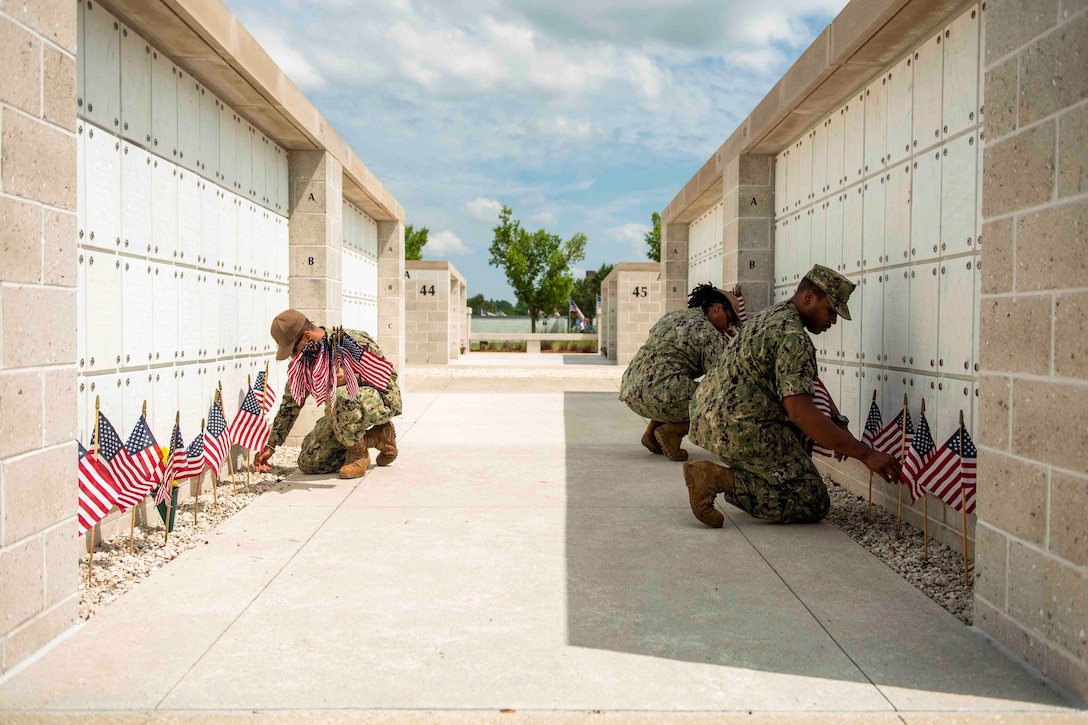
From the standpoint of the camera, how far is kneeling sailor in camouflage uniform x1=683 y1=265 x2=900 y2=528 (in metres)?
4.77

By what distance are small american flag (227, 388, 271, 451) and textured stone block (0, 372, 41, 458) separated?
9.68 ft

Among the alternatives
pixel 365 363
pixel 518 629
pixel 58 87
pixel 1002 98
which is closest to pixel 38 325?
pixel 58 87

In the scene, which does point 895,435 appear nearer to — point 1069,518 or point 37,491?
point 1069,518

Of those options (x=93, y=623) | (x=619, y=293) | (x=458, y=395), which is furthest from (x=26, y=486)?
(x=619, y=293)

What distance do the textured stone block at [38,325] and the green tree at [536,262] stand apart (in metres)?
46.0

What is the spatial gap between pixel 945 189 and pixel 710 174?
5673 mm

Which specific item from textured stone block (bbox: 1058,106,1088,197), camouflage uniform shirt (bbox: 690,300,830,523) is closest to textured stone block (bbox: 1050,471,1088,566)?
textured stone block (bbox: 1058,106,1088,197)

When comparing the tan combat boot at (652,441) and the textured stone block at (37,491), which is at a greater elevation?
the textured stone block at (37,491)

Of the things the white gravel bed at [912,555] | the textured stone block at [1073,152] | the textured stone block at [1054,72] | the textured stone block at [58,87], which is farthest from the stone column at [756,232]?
the textured stone block at [58,87]

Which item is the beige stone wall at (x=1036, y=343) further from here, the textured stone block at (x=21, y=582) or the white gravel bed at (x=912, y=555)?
the textured stone block at (x=21, y=582)

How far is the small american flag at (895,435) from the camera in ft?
16.7

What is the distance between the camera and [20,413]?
308 cm

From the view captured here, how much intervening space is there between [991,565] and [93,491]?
3833mm

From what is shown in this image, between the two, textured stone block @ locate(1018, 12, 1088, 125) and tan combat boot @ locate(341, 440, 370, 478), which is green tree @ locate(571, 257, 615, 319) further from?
textured stone block @ locate(1018, 12, 1088, 125)
